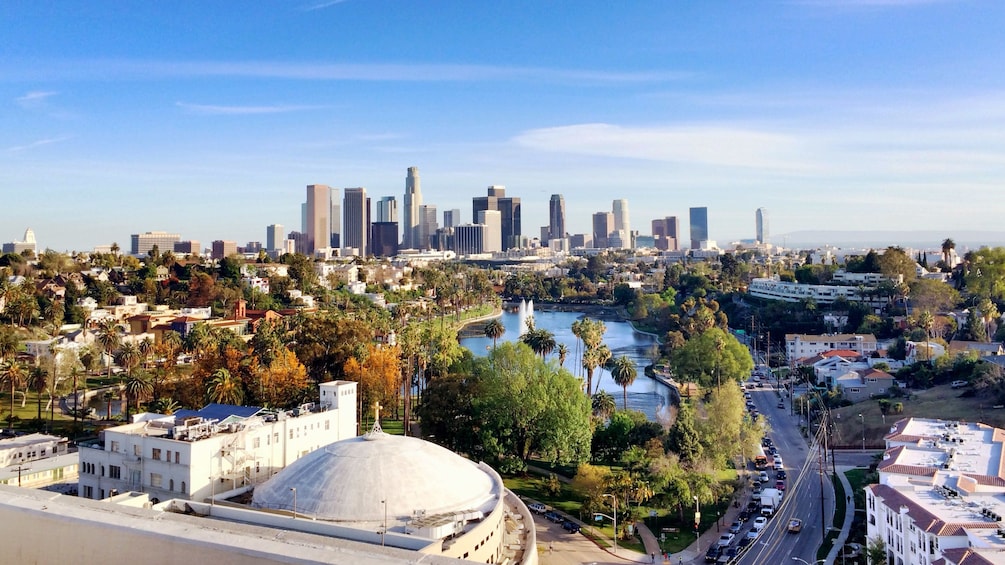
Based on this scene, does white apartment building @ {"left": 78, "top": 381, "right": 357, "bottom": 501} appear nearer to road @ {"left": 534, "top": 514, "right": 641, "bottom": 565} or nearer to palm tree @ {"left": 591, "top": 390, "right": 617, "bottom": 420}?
road @ {"left": 534, "top": 514, "right": 641, "bottom": 565}

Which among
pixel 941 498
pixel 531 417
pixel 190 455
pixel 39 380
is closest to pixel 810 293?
pixel 531 417

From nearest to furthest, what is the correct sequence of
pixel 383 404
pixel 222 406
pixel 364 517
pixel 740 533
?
1. pixel 364 517
2. pixel 740 533
3. pixel 222 406
4. pixel 383 404

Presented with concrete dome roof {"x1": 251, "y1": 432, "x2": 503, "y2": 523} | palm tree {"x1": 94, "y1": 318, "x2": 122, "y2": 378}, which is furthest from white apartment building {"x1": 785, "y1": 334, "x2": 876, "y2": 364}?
palm tree {"x1": 94, "y1": 318, "x2": 122, "y2": 378}

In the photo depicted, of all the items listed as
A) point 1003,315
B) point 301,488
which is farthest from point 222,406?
point 1003,315

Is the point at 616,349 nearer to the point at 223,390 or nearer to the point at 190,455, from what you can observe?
the point at 223,390

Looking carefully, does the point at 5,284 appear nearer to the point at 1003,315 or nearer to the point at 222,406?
the point at 222,406

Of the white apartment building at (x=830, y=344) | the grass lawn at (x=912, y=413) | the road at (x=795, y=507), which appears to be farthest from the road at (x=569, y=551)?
the white apartment building at (x=830, y=344)
